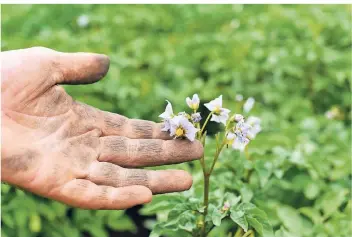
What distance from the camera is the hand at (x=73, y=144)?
2.09m

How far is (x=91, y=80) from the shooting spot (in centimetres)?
239

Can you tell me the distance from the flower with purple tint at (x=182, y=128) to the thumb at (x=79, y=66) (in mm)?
454

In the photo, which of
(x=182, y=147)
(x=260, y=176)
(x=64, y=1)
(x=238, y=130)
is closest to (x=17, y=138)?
(x=182, y=147)

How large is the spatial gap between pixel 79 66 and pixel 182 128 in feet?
1.70

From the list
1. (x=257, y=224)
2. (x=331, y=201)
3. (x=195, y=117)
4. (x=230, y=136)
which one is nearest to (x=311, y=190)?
(x=331, y=201)

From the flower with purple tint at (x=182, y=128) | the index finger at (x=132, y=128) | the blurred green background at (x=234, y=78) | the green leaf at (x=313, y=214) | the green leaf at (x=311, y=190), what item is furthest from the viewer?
the blurred green background at (x=234, y=78)

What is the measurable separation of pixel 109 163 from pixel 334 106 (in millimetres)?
2095

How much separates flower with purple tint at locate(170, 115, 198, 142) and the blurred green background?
0.58 metres

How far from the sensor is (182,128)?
211cm

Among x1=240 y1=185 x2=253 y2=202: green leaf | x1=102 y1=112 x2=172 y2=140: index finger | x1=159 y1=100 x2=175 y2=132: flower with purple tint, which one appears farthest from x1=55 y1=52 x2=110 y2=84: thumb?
x1=240 y1=185 x2=253 y2=202: green leaf

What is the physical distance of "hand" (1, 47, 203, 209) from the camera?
2088 mm

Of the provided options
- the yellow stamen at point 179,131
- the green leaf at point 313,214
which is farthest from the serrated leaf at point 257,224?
the green leaf at point 313,214

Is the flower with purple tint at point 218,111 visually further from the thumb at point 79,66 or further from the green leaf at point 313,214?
the green leaf at point 313,214

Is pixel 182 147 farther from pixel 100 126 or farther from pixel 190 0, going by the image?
pixel 190 0
